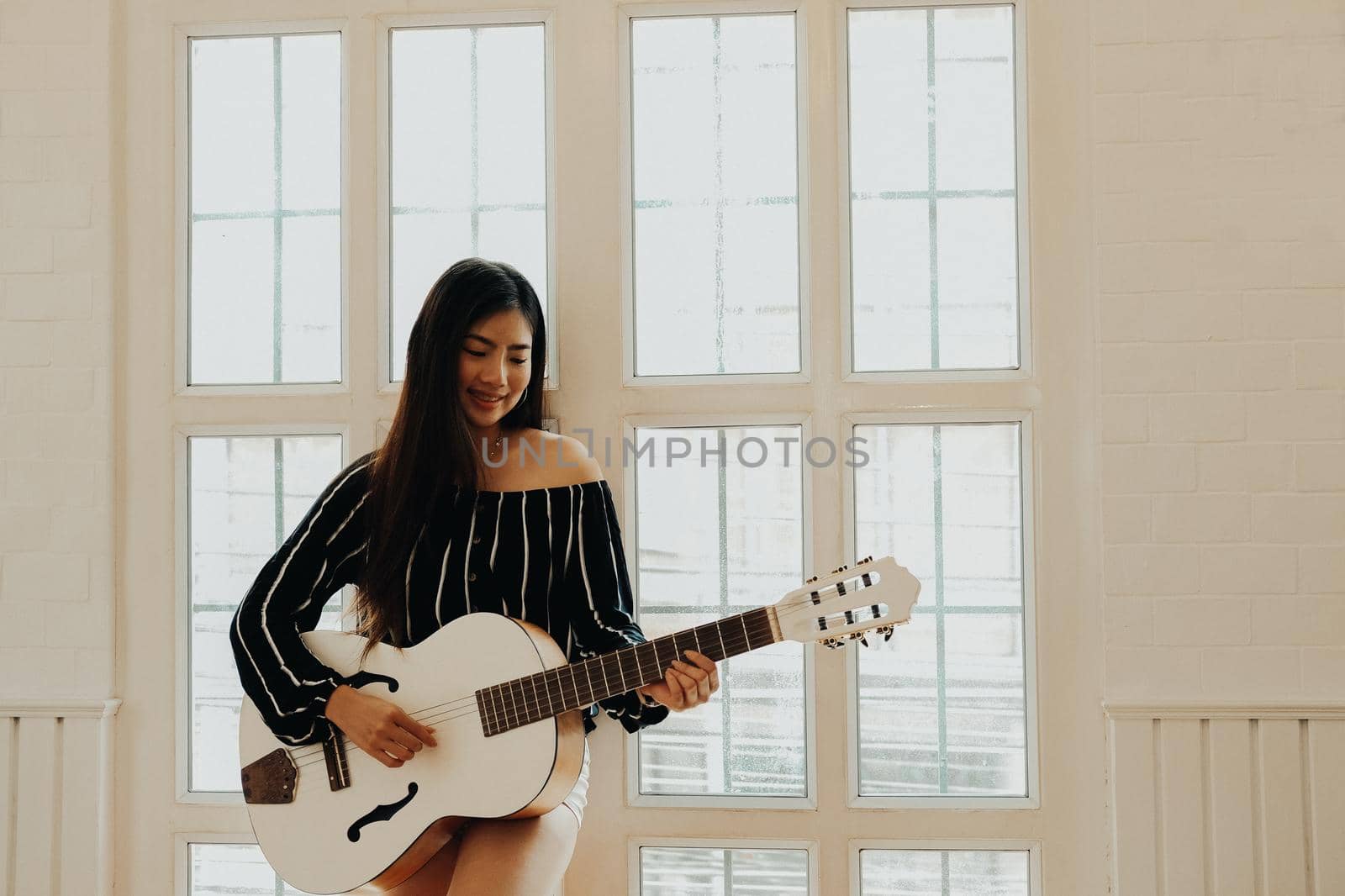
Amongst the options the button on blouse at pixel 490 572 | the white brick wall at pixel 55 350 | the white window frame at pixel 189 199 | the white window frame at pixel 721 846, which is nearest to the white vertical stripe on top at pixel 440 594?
the button on blouse at pixel 490 572

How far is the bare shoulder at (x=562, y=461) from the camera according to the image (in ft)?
5.82

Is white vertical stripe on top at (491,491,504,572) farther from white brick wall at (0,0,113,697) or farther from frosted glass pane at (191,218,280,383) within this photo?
white brick wall at (0,0,113,697)

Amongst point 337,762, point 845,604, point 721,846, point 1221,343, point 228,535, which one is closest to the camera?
point 845,604

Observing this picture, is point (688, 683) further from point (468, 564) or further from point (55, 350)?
point (55, 350)

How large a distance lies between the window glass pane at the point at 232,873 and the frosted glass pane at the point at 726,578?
0.84 m

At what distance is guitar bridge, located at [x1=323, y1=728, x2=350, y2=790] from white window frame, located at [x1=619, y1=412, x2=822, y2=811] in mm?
570

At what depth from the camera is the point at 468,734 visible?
159 centimetres

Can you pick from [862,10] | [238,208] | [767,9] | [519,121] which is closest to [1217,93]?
[862,10]

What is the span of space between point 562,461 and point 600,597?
0.84 ft

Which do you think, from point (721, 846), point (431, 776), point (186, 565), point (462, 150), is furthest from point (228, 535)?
point (721, 846)

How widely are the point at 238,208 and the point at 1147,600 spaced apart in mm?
2021

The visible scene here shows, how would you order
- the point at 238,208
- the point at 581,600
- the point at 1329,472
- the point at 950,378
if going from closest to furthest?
the point at 581,600 < the point at 1329,472 < the point at 950,378 < the point at 238,208

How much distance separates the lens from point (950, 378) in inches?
78.2

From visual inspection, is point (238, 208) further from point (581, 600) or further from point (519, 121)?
point (581, 600)
